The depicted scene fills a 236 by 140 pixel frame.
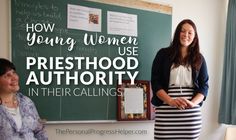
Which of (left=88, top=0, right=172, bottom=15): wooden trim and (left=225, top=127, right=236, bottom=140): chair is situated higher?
(left=88, top=0, right=172, bottom=15): wooden trim

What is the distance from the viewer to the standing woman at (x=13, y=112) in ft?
6.29

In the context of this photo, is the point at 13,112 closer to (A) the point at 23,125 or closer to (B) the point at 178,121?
(A) the point at 23,125

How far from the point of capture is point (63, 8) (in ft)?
8.20

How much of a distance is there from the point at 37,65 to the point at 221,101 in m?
1.90

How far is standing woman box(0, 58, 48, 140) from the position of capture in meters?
1.92

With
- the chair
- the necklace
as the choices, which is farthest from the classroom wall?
the necklace

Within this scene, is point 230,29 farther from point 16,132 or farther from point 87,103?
point 16,132

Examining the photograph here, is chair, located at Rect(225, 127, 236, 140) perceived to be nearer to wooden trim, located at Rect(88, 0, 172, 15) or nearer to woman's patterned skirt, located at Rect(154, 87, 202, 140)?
woman's patterned skirt, located at Rect(154, 87, 202, 140)

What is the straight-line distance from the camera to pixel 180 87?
2.13 m

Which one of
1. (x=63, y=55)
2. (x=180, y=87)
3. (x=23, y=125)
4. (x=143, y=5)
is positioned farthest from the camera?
(x=143, y=5)

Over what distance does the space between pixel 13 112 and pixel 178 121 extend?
117 cm

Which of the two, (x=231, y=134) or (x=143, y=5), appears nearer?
(x=143, y=5)

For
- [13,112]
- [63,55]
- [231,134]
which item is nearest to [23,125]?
[13,112]

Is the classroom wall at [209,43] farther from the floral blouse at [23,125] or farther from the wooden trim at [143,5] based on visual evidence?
the floral blouse at [23,125]
